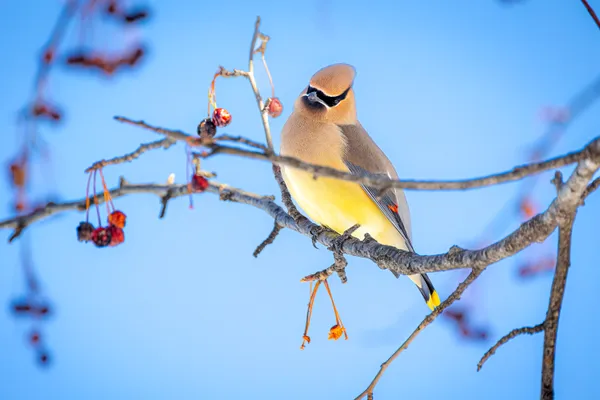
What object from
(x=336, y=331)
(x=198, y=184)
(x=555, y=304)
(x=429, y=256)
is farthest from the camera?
(x=336, y=331)

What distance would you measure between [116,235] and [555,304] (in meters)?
1.36

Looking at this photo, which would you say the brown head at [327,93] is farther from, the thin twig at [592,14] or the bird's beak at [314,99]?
the thin twig at [592,14]

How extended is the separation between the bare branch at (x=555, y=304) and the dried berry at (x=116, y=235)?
4.38 ft

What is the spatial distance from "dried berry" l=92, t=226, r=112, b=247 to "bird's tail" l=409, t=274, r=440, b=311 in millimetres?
1628

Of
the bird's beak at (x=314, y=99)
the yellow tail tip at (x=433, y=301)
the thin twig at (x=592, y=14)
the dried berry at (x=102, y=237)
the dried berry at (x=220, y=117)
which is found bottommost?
the thin twig at (x=592, y=14)

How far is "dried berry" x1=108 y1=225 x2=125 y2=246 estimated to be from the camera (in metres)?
Result: 2.16

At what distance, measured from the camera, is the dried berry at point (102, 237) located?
2.16m

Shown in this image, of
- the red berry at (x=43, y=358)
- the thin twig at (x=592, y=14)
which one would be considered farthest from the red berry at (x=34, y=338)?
the thin twig at (x=592, y=14)

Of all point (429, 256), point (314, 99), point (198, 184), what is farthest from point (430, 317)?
point (314, 99)

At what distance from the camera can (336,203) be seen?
3008 millimetres

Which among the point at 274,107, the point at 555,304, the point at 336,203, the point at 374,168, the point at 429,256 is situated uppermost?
the point at 374,168

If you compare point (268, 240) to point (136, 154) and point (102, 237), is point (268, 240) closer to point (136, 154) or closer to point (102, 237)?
point (102, 237)

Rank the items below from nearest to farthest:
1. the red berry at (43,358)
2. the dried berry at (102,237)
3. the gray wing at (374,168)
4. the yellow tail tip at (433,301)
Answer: the dried berry at (102,237)
the red berry at (43,358)
the gray wing at (374,168)
the yellow tail tip at (433,301)

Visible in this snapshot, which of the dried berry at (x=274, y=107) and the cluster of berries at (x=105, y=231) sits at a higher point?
the dried berry at (x=274, y=107)
